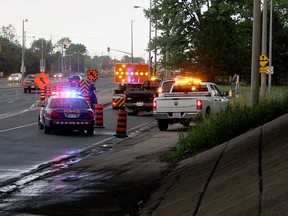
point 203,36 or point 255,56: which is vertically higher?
point 203,36

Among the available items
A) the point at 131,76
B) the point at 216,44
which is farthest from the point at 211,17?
the point at 131,76

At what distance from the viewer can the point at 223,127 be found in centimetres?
1400

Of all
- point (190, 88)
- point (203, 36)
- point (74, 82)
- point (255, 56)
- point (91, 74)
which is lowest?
point (74, 82)

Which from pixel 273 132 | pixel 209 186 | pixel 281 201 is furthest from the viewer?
pixel 273 132

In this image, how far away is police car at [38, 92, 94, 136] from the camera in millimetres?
20484

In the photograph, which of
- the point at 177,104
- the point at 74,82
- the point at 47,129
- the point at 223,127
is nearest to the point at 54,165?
the point at 223,127

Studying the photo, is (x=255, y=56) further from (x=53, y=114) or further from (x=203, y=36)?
(x=203, y=36)

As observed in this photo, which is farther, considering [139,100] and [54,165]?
[139,100]

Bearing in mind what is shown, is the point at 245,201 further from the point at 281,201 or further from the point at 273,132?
the point at 273,132

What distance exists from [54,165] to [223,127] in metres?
4.21

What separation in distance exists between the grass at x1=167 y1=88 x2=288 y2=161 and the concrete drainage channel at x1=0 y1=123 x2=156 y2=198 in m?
2.53

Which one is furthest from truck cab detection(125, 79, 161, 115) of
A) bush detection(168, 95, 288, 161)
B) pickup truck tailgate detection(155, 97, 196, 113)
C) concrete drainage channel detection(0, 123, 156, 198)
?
bush detection(168, 95, 288, 161)

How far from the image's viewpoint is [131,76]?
4306 cm

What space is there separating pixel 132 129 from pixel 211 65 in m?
37.3
